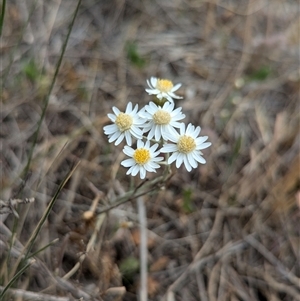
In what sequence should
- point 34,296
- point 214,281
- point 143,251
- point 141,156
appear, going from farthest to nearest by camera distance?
point 214,281 < point 143,251 < point 34,296 < point 141,156

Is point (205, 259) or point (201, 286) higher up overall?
point (205, 259)

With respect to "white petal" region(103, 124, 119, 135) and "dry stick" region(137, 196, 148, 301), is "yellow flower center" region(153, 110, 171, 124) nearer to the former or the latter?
"white petal" region(103, 124, 119, 135)

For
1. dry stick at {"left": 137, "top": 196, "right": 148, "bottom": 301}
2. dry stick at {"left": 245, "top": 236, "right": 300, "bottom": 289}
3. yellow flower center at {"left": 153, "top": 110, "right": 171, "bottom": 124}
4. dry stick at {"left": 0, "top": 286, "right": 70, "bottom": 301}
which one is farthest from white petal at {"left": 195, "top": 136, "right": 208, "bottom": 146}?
dry stick at {"left": 245, "top": 236, "right": 300, "bottom": 289}

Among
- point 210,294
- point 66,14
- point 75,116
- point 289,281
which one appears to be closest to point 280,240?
point 289,281

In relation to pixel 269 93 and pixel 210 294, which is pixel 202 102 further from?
pixel 210 294

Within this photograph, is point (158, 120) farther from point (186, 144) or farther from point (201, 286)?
point (201, 286)

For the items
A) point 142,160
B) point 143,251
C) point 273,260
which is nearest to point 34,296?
point 143,251
